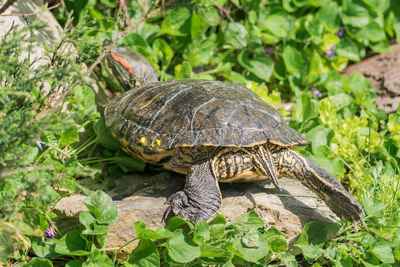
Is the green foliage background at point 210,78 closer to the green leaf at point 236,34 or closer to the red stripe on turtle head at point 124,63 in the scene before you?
the green leaf at point 236,34

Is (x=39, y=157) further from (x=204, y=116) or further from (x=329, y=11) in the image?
(x=329, y=11)

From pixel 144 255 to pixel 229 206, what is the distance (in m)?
0.56

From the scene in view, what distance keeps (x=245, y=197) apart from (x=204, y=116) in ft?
1.72

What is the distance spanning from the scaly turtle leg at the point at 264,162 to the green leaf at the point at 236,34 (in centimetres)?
186

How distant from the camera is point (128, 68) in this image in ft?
Answer: 10.8

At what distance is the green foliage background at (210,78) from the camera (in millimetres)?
1956

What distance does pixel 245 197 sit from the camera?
2.41 meters

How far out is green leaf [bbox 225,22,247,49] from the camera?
403cm

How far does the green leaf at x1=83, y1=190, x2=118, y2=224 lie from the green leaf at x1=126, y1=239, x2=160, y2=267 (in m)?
0.19

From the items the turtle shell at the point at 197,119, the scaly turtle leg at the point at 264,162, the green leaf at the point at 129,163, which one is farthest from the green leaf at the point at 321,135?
the green leaf at the point at 129,163

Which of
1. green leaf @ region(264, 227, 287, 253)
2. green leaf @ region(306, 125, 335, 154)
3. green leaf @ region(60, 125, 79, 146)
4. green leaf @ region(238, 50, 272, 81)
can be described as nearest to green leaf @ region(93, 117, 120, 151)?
green leaf @ region(60, 125, 79, 146)

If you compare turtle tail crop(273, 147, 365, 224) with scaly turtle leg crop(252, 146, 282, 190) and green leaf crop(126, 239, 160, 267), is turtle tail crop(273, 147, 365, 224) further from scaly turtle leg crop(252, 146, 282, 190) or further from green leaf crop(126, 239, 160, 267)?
green leaf crop(126, 239, 160, 267)

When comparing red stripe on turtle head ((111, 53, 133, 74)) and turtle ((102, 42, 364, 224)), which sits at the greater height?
red stripe on turtle head ((111, 53, 133, 74))

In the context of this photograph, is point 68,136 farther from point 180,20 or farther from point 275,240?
point 180,20
